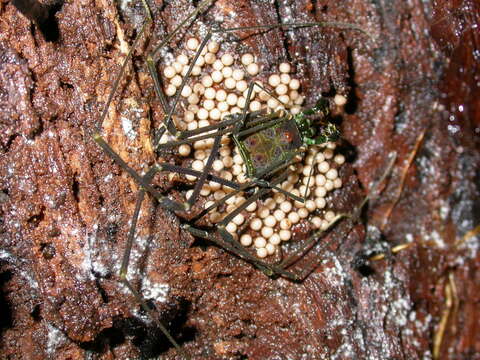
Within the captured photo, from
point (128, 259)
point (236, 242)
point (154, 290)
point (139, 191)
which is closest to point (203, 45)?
point (139, 191)

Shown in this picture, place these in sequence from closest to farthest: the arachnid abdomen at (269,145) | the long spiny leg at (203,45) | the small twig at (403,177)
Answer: the long spiny leg at (203,45)
the arachnid abdomen at (269,145)
the small twig at (403,177)

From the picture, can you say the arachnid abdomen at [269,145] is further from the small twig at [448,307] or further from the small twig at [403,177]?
the small twig at [448,307]

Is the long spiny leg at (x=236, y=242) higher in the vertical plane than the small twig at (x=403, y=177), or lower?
lower

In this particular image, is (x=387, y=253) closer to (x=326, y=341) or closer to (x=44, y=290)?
(x=326, y=341)

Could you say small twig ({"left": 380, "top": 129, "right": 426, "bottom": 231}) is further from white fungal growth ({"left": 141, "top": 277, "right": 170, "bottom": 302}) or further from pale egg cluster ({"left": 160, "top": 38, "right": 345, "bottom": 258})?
white fungal growth ({"left": 141, "top": 277, "right": 170, "bottom": 302})

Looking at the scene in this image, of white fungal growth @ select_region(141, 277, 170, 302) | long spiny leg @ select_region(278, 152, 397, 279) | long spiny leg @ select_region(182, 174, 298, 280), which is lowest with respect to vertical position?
white fungal growth @ select_region(141, 277, 170, 302)

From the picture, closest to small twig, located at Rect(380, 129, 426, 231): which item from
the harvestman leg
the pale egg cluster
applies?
the pale egg cluster

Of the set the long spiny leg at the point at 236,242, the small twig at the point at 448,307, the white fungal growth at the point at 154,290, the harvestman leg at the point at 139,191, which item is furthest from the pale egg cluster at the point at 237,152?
the small twig at the point at 448,307

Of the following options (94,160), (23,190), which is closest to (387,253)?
(94,160)
